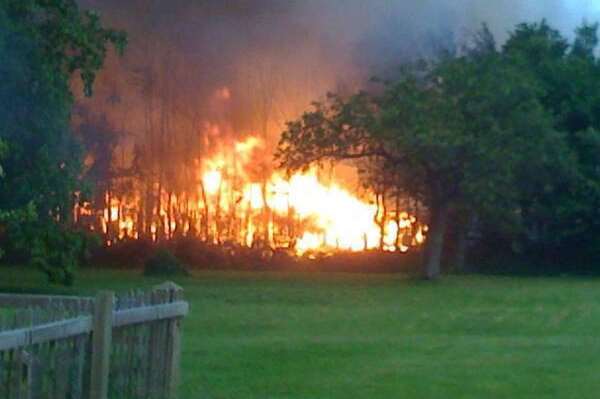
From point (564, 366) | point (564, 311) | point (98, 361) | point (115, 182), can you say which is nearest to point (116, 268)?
point (115, 182)

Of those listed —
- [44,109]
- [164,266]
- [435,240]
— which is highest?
[44,109]

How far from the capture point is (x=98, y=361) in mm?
9516

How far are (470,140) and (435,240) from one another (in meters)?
5.08

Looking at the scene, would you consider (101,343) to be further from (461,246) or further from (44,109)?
(461,246)

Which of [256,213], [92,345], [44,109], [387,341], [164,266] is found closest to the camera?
[92,345]

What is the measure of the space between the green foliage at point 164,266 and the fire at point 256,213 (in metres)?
6.68

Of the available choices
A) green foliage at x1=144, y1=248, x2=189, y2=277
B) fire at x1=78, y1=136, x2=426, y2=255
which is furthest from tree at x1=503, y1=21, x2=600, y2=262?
green foliage at x1=144, y1=248, x2=189, y2=277

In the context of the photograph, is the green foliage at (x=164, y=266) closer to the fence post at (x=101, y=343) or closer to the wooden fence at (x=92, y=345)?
the wooden fence at (x=92, y=345)

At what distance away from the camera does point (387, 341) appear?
18828mm

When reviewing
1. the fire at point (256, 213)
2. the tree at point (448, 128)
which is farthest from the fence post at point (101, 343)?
the fire at point (256, 213)

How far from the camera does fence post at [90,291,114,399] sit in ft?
30.6

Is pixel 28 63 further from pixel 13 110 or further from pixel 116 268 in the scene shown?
pixel 116 268

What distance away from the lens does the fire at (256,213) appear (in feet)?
164

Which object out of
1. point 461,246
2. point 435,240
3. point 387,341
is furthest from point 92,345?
point 461,246
